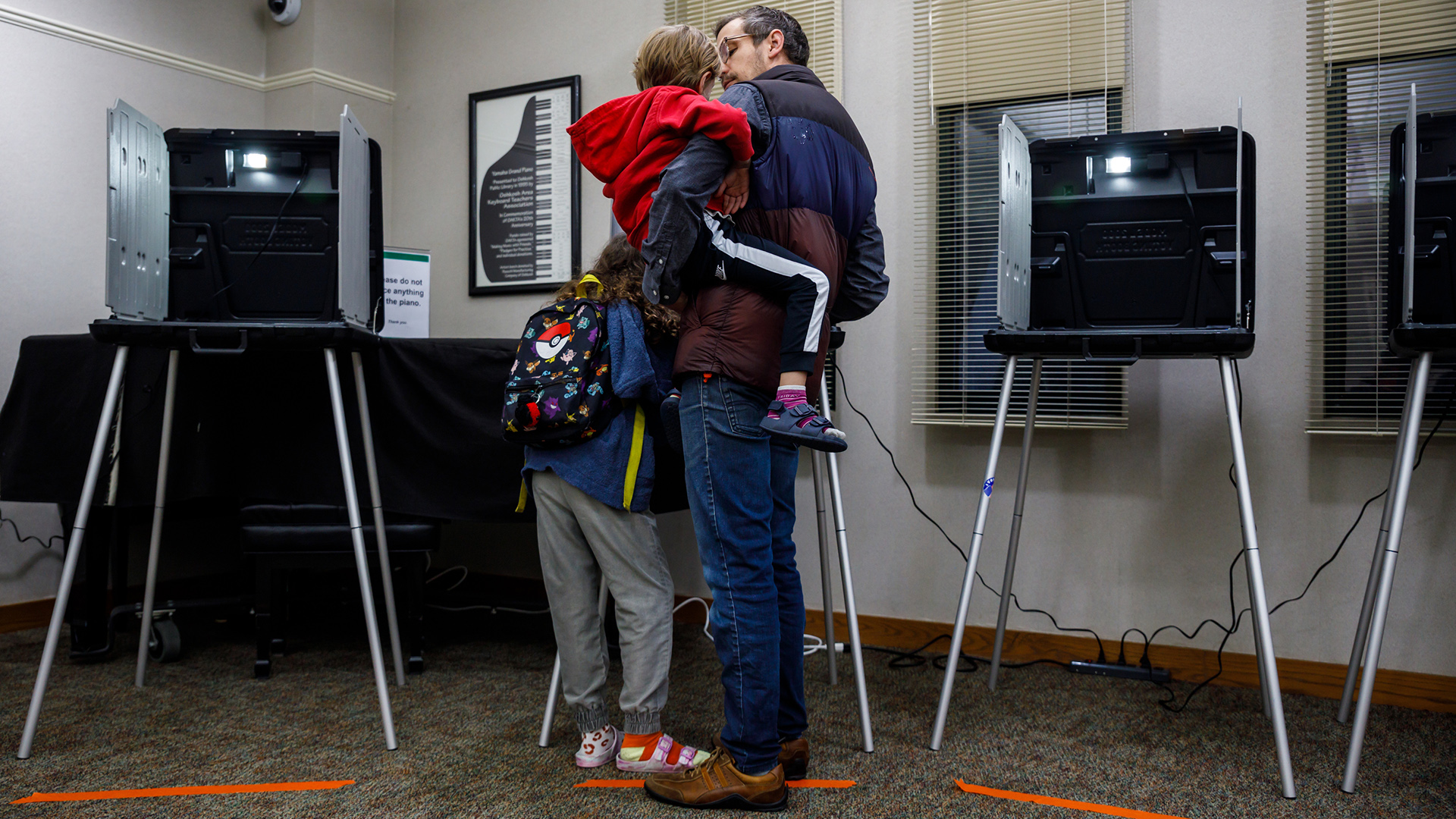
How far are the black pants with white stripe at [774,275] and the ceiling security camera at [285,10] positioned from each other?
9.60 feet

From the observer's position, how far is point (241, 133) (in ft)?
7.08

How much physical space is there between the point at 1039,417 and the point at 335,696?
1.99 meters

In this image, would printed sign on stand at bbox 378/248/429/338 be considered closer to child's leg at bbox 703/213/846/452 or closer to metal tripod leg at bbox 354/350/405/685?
metal tripod leg at bbox 354/350/405/685

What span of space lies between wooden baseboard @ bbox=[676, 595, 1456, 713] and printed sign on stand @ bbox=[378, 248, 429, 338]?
1.59m

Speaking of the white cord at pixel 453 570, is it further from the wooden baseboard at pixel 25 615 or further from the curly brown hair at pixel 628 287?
the curly brown hair at pixel 628 287

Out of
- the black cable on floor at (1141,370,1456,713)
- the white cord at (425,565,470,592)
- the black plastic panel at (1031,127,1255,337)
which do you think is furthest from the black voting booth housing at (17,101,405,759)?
the black cable on floor at (1141,370,1456,713)

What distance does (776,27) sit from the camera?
1.73 metres

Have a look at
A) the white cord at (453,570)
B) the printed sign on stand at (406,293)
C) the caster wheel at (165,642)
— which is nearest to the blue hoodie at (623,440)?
the printed sign on stand at (406,293)

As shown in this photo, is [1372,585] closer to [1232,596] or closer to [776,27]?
[1232,596]

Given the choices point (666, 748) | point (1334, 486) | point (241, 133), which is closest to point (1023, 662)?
point (1334, 486)

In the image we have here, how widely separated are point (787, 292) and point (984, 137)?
1.44 metres

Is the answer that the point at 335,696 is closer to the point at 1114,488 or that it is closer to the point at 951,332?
the point at 951,332

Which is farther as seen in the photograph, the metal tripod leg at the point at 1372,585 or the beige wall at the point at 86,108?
the beige wall at the point at 86,108

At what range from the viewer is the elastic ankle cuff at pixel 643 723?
1.84m
